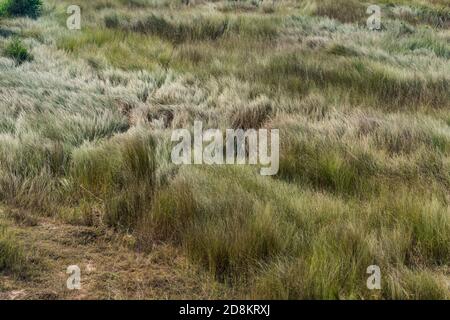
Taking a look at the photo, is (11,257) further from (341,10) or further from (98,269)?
(341,10)

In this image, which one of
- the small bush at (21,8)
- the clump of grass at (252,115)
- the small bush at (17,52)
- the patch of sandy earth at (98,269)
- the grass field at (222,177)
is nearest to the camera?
the patch of sandy earth at (98,269)

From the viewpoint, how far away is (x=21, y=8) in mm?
12250

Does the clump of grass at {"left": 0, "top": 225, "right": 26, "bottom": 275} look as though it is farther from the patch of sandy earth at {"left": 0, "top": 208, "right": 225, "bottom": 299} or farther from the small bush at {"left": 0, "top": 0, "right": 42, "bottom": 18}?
the small bush at {"left": 0, "top": 0, "right": 42, "bottom": 18}

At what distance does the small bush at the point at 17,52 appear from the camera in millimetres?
8305

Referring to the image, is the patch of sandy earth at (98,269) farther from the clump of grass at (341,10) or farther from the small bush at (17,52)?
the clump of grass at (341,10)

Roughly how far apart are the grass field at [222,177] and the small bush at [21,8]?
2.79 metres

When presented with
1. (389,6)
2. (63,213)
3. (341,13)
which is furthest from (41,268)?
(389,6)

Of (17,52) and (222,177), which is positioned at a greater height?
(17,52)

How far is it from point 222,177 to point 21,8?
986 cm

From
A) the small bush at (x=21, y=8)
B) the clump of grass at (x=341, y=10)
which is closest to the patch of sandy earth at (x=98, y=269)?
the small bush at (x=21, y=8)

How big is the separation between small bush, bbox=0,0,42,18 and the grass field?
2.79 m

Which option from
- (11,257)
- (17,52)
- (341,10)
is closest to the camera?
(11,257)

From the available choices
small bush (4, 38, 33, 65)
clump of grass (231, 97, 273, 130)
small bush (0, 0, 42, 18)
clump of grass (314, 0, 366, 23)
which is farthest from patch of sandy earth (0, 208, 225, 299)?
clump of grass (314, 0, 366, 23)

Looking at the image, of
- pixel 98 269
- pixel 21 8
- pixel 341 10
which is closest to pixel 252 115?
pixel 98 269
